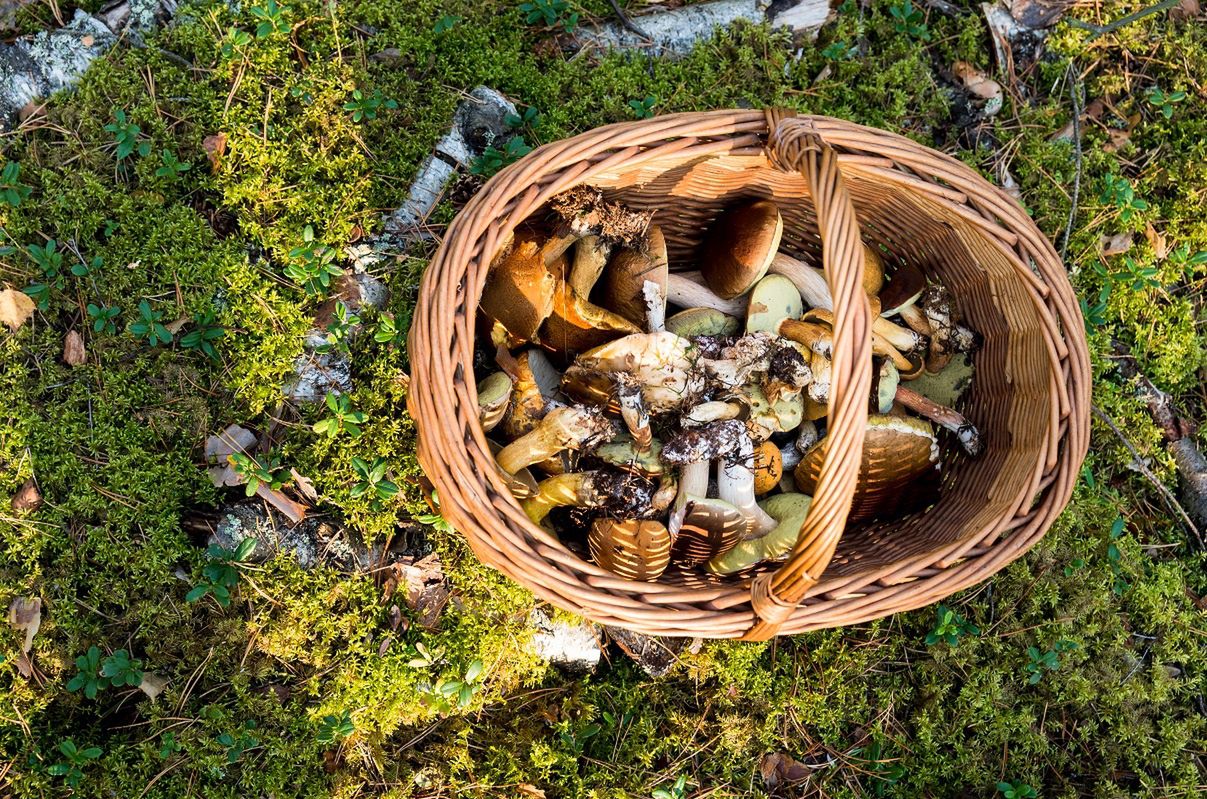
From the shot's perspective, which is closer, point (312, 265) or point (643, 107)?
point (312, 265)

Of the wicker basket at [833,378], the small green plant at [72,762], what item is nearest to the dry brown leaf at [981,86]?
the wicker basket at [833,378]

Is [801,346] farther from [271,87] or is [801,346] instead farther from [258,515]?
[271,87]

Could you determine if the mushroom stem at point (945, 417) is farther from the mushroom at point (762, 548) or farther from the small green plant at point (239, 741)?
the small green plant at point (239, 741)

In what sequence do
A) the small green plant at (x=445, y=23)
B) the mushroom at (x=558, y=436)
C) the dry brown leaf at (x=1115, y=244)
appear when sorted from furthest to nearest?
1. the dry brown leaf at (x=1115, y=244)
2. the small green plant at (x=445, y=23)
3. the mushroom at (x=558, y=436)

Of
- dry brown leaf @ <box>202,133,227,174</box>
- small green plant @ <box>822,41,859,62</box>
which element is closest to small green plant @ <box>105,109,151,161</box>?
dry brown leaf @ <box>202,133,227,174</box>

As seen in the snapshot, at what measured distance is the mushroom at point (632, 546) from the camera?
2586mm

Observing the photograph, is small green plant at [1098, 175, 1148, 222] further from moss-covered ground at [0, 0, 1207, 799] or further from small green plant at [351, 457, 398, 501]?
small green plant at [351, 457, 398, 501]

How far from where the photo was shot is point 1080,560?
349cm

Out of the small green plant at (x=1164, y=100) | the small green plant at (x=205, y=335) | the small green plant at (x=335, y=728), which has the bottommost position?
the small green plant at (x=335, y=728)

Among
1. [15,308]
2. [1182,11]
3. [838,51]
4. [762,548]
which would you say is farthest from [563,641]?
[1182,11]

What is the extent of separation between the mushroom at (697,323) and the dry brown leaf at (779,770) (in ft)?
5.31

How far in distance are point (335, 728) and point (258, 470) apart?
915mm

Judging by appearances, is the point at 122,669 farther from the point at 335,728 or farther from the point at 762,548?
the point at 762,548

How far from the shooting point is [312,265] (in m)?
3.18
